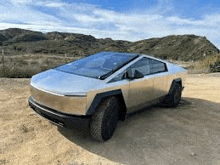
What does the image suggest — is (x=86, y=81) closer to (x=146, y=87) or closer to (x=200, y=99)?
(x=146, y=87)

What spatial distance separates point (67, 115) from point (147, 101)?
1950 mm

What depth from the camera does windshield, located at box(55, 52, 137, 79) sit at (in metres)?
3.65

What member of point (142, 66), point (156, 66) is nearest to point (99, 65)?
point (142, 66)

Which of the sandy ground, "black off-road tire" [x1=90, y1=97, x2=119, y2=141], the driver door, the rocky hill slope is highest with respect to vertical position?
the rocky hill slope

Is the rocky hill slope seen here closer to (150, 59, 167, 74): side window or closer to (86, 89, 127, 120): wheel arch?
(150, 59, 167, 74): side window

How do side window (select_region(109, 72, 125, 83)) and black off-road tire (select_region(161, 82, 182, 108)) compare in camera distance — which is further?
black off-road tire (select_region(161, 82, 182, 108))

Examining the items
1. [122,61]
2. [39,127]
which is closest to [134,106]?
[122,61]

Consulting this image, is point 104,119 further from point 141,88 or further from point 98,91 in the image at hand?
point 141,88

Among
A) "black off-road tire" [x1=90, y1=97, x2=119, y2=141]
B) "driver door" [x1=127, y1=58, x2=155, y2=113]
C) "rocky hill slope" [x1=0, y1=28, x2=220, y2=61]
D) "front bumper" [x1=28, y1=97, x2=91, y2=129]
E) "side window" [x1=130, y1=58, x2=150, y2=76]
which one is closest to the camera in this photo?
"front bumper" [x1=28, y1=97, x2=91, y2=129]

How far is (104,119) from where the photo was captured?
3.24m

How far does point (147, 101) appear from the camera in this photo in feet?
14.2

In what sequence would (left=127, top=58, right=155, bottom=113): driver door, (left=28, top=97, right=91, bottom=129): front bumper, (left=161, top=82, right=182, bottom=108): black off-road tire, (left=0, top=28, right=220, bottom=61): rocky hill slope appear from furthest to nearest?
(left=0, top=28, right=220, bottom=61): rocky hill slope → (left=161, top=82, right=182, bottom=108): black off-road tire → (left=127, top=58, right=155, bottom=113): driver door → (left=28, top=97, right=91, bottom=129): front bumper

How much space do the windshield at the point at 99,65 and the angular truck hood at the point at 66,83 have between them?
22cm

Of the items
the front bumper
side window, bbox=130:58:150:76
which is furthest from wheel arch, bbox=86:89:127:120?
side window, bbox=130:58:150:76
